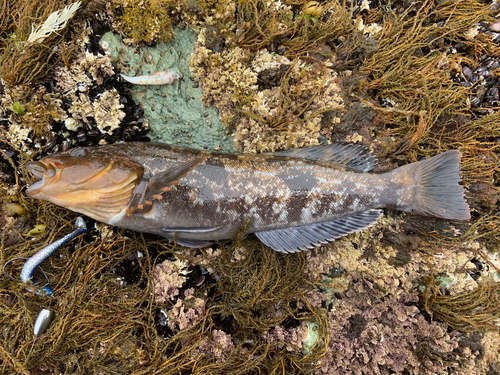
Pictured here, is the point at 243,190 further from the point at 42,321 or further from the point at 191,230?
the point at 42,321

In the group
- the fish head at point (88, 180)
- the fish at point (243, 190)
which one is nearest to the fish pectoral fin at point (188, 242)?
the fish at point (243, 190)

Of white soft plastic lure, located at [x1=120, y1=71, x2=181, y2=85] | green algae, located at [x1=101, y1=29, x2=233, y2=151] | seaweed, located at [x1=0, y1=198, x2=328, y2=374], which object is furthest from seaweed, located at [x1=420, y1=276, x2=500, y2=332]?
white soft plastic lure, located at [x1=120, y1=71, x2=181, y2=85]

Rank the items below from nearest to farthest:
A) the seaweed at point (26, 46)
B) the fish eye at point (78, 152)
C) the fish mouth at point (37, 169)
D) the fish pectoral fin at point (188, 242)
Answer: the fish mouth at point (37, 169), the fish eye at point (78, 152), the seaweed at point (26, 46), the fish pectoral fin at point (188, 242)

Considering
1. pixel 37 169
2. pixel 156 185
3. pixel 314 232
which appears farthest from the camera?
pixel 314 232

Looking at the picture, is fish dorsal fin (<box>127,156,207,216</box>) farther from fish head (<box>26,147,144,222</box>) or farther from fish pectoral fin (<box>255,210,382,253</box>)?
fish pectoral fin (<box>255,210,382,253</box>)

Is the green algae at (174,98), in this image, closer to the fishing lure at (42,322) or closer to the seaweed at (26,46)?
the seaweed at (26,46)

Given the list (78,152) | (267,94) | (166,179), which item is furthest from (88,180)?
(267,94)
